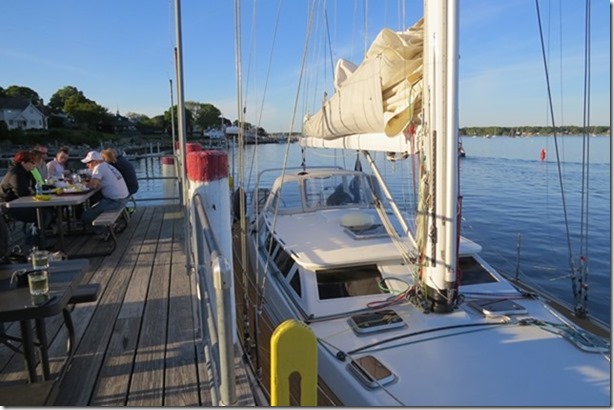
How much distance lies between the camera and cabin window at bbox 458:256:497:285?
202 inches

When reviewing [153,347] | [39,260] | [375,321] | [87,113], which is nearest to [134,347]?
[153,347]

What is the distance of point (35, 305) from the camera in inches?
87.1

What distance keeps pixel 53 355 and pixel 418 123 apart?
12.3ft

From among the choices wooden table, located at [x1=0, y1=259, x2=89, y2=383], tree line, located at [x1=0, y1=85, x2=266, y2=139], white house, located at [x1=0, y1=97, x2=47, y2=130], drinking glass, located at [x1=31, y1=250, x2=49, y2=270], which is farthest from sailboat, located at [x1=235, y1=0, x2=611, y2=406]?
white house, located at [x1=0, y1=97, x2=47, y2=130]

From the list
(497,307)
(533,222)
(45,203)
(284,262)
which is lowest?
→ (533,222)

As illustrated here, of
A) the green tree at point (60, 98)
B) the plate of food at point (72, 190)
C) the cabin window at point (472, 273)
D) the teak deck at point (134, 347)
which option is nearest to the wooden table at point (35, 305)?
the teak deck at point (134, 347)

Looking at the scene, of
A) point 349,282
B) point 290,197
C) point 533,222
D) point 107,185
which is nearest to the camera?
point 349,282

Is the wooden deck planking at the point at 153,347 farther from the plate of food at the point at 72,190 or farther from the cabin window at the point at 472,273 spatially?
the cabin window at the point at 472,273

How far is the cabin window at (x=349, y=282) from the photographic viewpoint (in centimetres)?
484

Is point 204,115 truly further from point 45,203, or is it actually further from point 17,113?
point 45,203

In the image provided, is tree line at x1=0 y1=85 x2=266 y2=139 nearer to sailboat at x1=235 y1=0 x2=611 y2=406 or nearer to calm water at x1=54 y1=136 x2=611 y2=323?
calm water at x1=54 y1=136 x2=611 y2=323

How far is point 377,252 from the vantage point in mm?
5148

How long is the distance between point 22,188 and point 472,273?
21.5 ft

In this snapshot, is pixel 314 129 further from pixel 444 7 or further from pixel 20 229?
pixel 20 229
